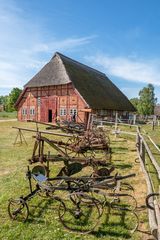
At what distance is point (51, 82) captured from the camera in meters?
33.7

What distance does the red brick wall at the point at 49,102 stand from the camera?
3153cm

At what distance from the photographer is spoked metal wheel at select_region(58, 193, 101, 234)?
17.6 feet

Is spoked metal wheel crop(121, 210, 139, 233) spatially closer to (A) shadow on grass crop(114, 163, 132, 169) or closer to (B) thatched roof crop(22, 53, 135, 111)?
(A) shadow on grass crop(114, 163, 132, 169)

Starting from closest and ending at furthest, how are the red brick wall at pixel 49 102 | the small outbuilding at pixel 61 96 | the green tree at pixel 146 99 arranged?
the small outbuilding at pixel 61 96, the red brick wall at pixel 49 102, the green tree at pixel 146 99

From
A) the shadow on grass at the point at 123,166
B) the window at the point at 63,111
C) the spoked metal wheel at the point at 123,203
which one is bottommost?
the spoked metal wheel at the point at 123,203

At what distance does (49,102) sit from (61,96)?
2.08m

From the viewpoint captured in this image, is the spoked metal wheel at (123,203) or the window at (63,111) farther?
the window at (63,111)

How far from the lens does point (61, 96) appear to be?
108ft

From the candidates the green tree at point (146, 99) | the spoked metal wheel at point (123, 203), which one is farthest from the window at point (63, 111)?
the green tree at point (146, 99)

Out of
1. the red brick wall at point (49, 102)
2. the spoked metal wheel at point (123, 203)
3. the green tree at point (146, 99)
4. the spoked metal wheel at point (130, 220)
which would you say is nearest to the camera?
the spoked metal wheel at point (130, 220)

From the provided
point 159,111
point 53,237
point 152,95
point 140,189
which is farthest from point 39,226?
point 159,111

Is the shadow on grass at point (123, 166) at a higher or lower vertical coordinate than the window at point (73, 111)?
lower

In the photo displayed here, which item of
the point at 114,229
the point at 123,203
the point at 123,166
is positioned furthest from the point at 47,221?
the point at 123,166

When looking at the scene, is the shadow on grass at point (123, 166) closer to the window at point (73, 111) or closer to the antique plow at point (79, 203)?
the antique plow at point (79, 203)
